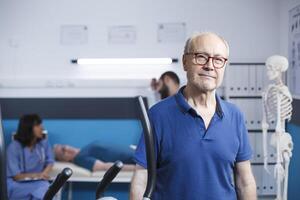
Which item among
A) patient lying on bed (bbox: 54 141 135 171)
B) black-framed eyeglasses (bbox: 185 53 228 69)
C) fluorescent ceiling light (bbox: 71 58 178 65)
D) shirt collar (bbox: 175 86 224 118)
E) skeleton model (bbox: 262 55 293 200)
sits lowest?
patient lying on bed (bbox: 54 141 135 171)

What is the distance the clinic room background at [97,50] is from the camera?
13.6ft

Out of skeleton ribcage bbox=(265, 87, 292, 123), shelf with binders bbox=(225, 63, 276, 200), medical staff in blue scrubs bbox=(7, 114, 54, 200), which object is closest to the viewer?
skeleton ribcage bbox=(265, 87, 292, 123)

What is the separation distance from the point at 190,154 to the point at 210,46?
339 mm

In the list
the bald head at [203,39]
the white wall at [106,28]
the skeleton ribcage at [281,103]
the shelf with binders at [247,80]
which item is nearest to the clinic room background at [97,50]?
the white wall at [106,28]

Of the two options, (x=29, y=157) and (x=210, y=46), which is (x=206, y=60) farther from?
(x=29, y=157)

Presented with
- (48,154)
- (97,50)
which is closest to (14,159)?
(48,154)

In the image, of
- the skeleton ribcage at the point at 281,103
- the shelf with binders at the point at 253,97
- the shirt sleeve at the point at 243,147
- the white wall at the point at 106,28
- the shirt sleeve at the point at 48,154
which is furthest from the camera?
the white wall at the point at 106,28

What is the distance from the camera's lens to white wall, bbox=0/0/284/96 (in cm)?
415

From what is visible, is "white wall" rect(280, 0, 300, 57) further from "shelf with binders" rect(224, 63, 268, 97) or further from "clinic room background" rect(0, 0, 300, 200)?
"shelf with binders" rect(224, 63, 268, 97)

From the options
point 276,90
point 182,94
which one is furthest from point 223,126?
point 276,90

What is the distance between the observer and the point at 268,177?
13.1 ft

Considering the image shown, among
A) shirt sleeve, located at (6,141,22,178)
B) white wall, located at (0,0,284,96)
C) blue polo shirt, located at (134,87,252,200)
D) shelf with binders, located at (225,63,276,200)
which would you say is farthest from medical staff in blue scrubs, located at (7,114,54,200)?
blue polo shirt, located at (134,87,252,200)

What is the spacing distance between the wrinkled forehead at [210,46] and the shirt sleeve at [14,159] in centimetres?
292

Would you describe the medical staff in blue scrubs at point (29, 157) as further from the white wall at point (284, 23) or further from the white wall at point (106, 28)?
the white wall at point (284, 23)
